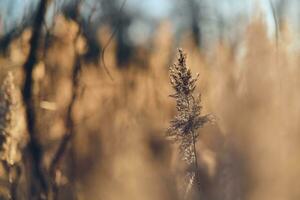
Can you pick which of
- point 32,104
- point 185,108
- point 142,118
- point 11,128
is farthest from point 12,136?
point 185,108

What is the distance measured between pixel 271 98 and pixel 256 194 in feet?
2.64

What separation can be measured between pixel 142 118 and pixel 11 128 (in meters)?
1.14

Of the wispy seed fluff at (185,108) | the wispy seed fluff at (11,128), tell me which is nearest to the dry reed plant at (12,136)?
the wispy seed fluff at (11,128)

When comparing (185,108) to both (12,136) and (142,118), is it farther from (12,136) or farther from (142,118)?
(12,136)

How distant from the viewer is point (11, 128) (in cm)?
567

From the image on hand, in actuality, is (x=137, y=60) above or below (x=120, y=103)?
above

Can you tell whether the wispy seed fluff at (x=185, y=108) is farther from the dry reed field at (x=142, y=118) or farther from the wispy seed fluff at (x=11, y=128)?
the wispy seed fluff at (x=11, y=128)

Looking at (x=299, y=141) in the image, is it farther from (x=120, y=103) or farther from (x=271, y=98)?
(x=120, y=103)

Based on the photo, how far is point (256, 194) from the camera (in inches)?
204

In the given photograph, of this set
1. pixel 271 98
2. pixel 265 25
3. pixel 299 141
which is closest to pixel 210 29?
pixel 265 25

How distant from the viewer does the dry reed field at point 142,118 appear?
208 inches

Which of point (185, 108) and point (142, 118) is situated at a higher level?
point (142, 118)

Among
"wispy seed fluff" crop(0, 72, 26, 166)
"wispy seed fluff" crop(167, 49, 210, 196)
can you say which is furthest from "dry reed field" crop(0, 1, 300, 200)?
"wispy seed fluff" crop(167, 49, 210, 196)

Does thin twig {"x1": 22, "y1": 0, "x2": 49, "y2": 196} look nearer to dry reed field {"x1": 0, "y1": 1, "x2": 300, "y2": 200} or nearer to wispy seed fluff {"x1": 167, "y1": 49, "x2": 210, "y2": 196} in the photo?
dry reed field {"x1": 0, "y1": 1, "x2": 300, "y2": 200}
